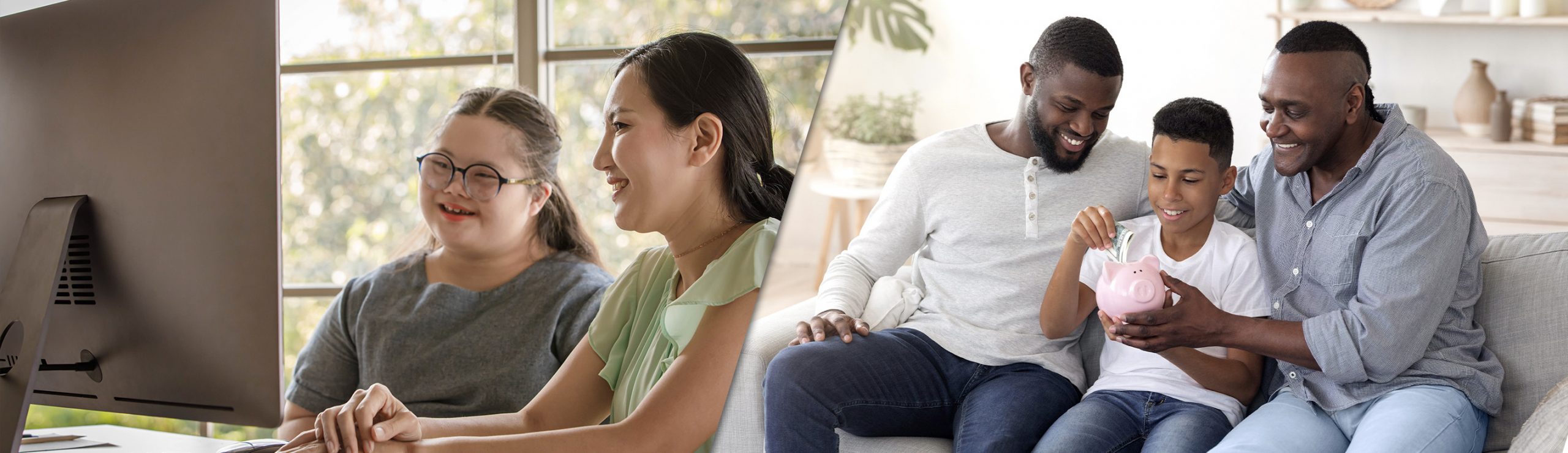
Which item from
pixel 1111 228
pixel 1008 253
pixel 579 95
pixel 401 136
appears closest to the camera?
pixel 1111 228

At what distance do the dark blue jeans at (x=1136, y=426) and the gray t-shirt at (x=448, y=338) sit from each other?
738 millimetres

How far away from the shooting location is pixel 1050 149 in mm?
1585

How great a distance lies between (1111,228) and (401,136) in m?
1.87

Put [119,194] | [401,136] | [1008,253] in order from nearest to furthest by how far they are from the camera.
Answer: [119,194]
[1008,253]
[401,136]

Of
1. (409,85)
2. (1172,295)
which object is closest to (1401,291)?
(1172,295)

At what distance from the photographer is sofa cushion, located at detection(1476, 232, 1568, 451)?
1.42m

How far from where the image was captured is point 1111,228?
1.40m

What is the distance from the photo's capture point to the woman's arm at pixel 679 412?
112 cm

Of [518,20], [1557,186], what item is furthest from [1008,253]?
[1557,186]

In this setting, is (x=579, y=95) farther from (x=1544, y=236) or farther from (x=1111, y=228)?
(x=1544, y=236)

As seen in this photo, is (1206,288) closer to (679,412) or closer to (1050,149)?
(1050,149)

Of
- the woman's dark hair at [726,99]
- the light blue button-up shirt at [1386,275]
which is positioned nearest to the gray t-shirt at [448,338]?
the woman's dark hair at [726,99]

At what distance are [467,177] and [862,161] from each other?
2245mm

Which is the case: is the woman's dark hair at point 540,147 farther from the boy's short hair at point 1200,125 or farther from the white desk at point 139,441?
the boy's short hair at point 1200,125
